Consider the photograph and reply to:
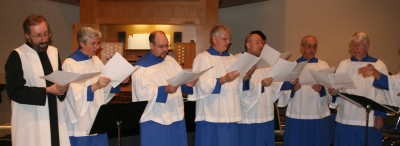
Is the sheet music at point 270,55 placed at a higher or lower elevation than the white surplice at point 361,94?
higher

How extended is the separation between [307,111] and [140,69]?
2612 mm

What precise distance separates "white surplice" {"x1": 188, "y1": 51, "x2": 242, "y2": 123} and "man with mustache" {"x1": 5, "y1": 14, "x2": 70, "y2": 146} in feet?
5.52

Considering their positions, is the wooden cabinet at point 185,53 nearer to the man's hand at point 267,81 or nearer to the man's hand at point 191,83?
the man's hand at point 267,81

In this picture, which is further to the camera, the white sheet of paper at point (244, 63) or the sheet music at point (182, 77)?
the white sheet of paper at point (244, 63)

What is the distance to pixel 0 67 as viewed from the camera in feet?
40.4

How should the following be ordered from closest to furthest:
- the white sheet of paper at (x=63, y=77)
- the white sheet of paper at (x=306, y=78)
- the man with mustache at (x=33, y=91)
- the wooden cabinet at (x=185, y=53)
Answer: the white sheet of paper at (x=63, y=77), the man with mustache at (x=33, y=91), the white sheet of paper at (x=306, y=78), the wooden cabinet at (x=185, y=53)

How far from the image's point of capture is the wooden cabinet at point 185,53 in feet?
37.6

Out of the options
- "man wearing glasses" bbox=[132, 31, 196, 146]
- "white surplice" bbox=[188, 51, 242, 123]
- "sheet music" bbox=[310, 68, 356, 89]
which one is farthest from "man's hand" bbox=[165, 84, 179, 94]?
"sheet music" bbox=[310, 68, 356, 89]

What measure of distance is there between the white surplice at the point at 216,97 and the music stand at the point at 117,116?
2.61 feet

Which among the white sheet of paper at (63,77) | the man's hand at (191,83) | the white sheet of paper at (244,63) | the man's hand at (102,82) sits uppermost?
the white sheet of paper at (244,63)

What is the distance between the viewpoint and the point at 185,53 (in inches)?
455

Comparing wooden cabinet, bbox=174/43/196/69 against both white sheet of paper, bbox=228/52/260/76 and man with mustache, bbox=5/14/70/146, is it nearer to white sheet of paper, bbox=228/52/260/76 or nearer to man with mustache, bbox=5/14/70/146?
white sheet of paper, bbox=228/52/260/76

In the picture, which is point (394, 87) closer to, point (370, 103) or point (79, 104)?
point (370, 103)

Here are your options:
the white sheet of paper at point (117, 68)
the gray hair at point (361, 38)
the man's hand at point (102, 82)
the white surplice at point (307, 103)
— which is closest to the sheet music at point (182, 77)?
the white sheet of paper at point (117, 68)
